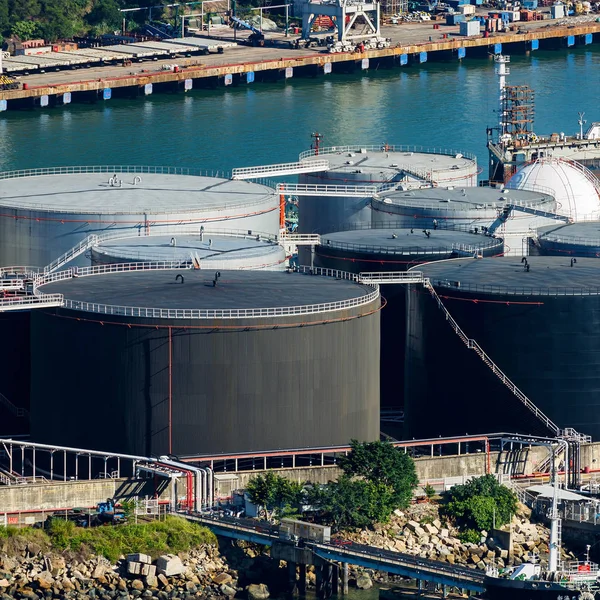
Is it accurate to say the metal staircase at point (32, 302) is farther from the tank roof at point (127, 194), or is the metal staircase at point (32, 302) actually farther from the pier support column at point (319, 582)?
the tank roof at point (127, 194)

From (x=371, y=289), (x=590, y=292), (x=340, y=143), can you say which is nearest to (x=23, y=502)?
(x=371, y=289)

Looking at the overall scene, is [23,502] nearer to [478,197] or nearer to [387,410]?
[387,410]

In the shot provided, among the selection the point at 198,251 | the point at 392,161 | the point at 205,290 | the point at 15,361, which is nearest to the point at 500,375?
the point at 205,290

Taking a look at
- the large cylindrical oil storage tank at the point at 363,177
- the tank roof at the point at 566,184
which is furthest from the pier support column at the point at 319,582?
the tank roof at the point at 566,184

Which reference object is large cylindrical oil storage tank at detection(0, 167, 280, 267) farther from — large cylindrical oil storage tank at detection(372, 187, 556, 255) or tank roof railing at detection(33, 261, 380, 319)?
tank roof railing at detection(33, 261, 380, 319)

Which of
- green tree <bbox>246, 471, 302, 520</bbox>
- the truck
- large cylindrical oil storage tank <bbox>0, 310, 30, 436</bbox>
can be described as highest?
large cylindrical oil storage tank <bbox>0, 310, 30, 436</bbox>

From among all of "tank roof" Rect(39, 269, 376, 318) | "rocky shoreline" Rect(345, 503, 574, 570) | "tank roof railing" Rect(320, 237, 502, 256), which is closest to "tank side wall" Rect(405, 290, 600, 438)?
"tank roof" Rect(39, 269, 376, 318)
